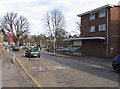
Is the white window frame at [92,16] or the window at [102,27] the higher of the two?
the white window frame at [92,16]

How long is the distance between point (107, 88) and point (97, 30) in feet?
111


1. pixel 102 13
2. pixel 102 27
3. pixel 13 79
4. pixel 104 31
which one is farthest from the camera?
pixel 102 13

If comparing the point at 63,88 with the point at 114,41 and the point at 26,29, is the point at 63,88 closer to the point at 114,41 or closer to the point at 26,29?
the point at 114,41

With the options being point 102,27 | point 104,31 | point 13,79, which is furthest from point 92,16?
point 13,79

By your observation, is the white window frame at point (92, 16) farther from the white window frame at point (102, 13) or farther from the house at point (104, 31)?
the white window frame at point (102, 13)

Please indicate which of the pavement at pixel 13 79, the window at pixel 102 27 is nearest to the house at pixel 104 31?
the window at pixel 102 27

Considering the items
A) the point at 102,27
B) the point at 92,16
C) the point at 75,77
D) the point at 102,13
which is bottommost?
the point at 75,77

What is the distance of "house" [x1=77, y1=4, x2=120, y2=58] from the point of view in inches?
1640

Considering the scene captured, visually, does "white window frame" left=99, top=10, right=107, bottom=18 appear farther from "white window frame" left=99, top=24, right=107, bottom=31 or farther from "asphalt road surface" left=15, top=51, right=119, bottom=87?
"asphalt road surface" left=15, top=51, right=119, bottom=87

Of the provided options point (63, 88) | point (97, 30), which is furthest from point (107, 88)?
point (97, 30)

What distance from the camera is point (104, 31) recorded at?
1703 inches

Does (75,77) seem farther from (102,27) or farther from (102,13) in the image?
(102,13)

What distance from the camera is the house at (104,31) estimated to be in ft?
137

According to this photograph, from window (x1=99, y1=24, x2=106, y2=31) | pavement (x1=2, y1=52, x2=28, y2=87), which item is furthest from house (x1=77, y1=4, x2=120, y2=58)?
pavement (x1=2, y1=52, x2=28, y2=87)
